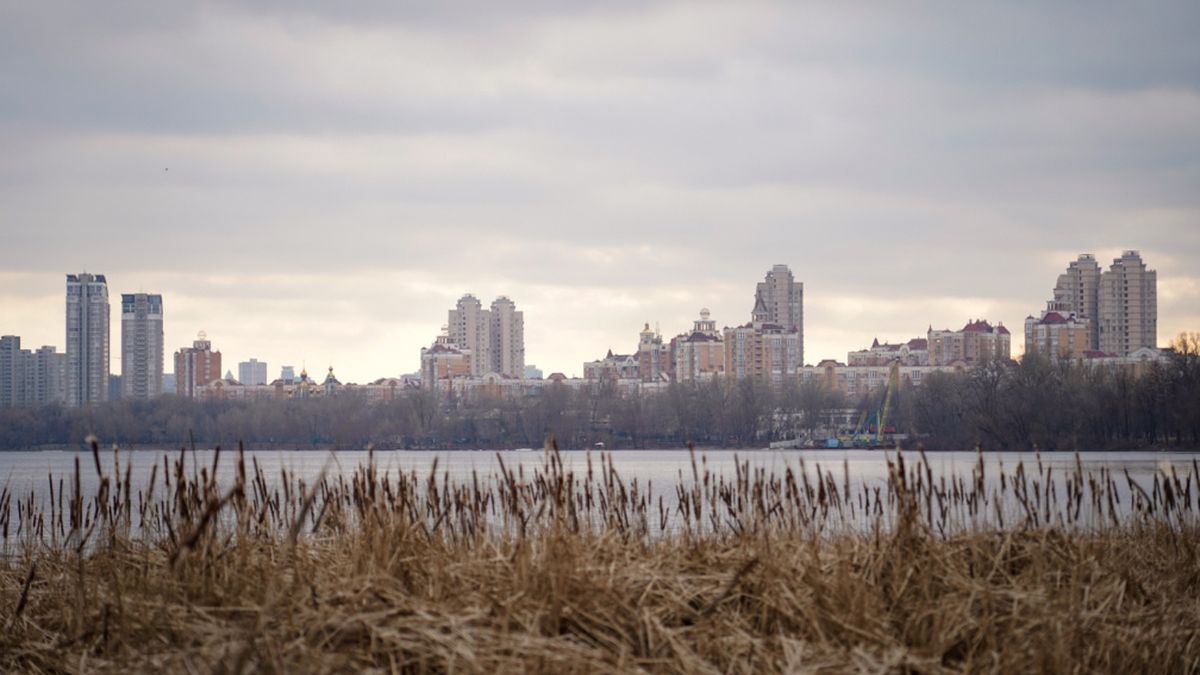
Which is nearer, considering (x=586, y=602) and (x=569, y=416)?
(x=586, y=602)

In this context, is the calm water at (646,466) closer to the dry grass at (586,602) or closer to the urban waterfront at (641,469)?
the urban waterfront at (641,469)

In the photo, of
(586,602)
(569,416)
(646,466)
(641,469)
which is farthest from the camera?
(569,416)

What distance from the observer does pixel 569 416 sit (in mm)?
122438

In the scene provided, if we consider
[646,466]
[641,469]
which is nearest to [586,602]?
[641,469]

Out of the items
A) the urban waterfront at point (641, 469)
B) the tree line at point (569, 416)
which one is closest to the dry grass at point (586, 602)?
the urban waterfront at point (641, 469)

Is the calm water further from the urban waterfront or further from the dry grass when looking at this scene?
the dry grass

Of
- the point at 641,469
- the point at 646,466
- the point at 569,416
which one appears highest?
the point at 569,416

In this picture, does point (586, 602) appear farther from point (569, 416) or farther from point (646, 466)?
point (569, 416)

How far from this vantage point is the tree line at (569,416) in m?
91.1

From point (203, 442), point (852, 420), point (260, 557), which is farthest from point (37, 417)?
point (260, 557)

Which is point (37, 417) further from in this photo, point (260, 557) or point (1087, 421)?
point (260, 557)

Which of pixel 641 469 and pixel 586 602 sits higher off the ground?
pixel 586 602

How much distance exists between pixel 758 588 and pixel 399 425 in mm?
118073

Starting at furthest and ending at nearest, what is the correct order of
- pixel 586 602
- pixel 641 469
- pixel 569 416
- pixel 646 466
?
1. pixel 569 416
2. pixel 646 466
3. pixel 641 469
4. pixel 586 602
